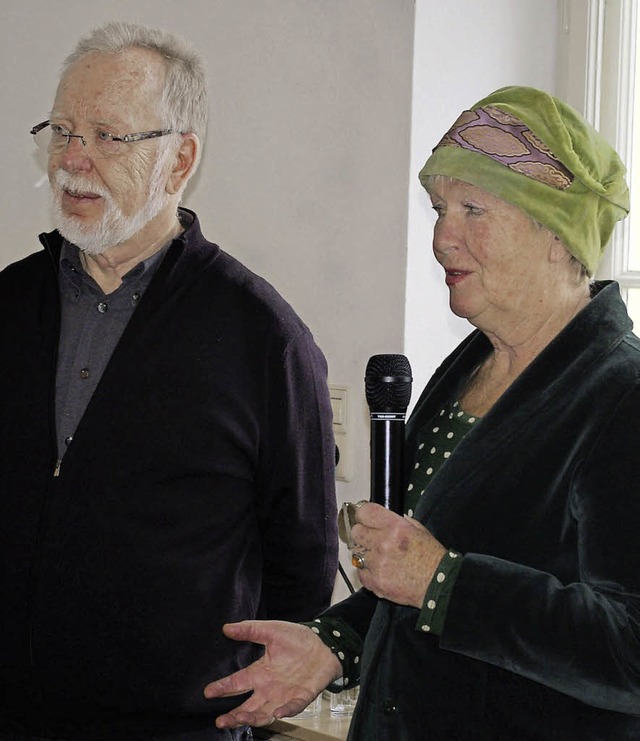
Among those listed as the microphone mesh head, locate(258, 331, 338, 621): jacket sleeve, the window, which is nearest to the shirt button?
the microphone mesh head

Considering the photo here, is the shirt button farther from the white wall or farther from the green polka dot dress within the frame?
the white wall

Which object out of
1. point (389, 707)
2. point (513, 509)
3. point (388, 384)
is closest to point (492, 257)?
point (388, 384)

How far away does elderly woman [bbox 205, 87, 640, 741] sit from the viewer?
3.91ft

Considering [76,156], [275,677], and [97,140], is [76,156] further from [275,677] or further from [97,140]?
[275,677]

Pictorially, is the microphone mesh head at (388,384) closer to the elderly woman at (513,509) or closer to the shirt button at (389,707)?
the elderly woman at (513,509)

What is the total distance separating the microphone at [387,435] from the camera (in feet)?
4.40

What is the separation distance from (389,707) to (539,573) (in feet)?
0.94

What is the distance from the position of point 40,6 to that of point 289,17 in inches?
32.5

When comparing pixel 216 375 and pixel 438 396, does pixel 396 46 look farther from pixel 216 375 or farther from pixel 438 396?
pixel 438 396

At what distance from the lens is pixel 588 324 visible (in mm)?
1339

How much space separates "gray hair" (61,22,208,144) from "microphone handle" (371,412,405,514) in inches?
35.0

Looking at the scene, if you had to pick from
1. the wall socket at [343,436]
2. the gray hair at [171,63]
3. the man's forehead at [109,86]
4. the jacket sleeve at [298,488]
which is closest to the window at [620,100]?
the wall socket at [343,436]

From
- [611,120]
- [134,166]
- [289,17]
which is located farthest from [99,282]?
[611,120]

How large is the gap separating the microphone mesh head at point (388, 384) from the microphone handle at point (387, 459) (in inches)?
0.4
